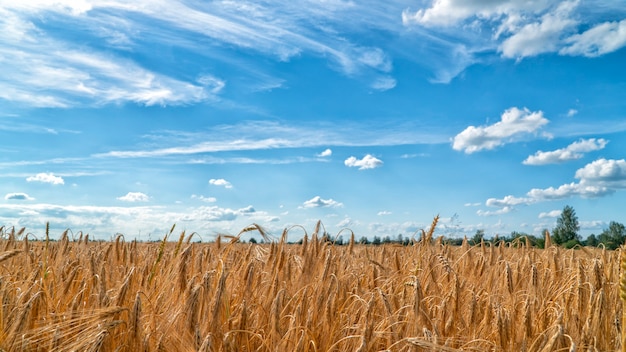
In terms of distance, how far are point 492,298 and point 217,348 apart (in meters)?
2.05

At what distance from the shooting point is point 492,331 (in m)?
3.06

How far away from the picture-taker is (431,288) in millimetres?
4102

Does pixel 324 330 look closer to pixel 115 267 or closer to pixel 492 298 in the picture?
pixel 492 298

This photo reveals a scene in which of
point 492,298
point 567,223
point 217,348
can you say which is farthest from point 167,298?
point 567,223

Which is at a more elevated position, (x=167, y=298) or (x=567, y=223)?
(x=567, y=223)

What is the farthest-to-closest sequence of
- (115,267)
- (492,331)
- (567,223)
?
(567,223), (115,267), (492,331)

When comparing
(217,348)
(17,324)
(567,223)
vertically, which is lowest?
(217,348)

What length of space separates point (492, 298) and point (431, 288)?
517 millimetres

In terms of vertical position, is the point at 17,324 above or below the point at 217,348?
above

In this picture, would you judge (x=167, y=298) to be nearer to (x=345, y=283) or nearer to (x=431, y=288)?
(x=345, y=283)

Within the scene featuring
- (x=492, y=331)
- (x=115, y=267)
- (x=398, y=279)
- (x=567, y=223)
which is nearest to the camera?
(x=492, y=331)

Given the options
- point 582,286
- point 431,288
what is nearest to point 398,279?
point 431,288

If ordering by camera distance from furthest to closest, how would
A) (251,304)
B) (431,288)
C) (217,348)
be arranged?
(431,288), (251,304), (217,348)

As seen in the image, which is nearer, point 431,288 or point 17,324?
point 17,324
